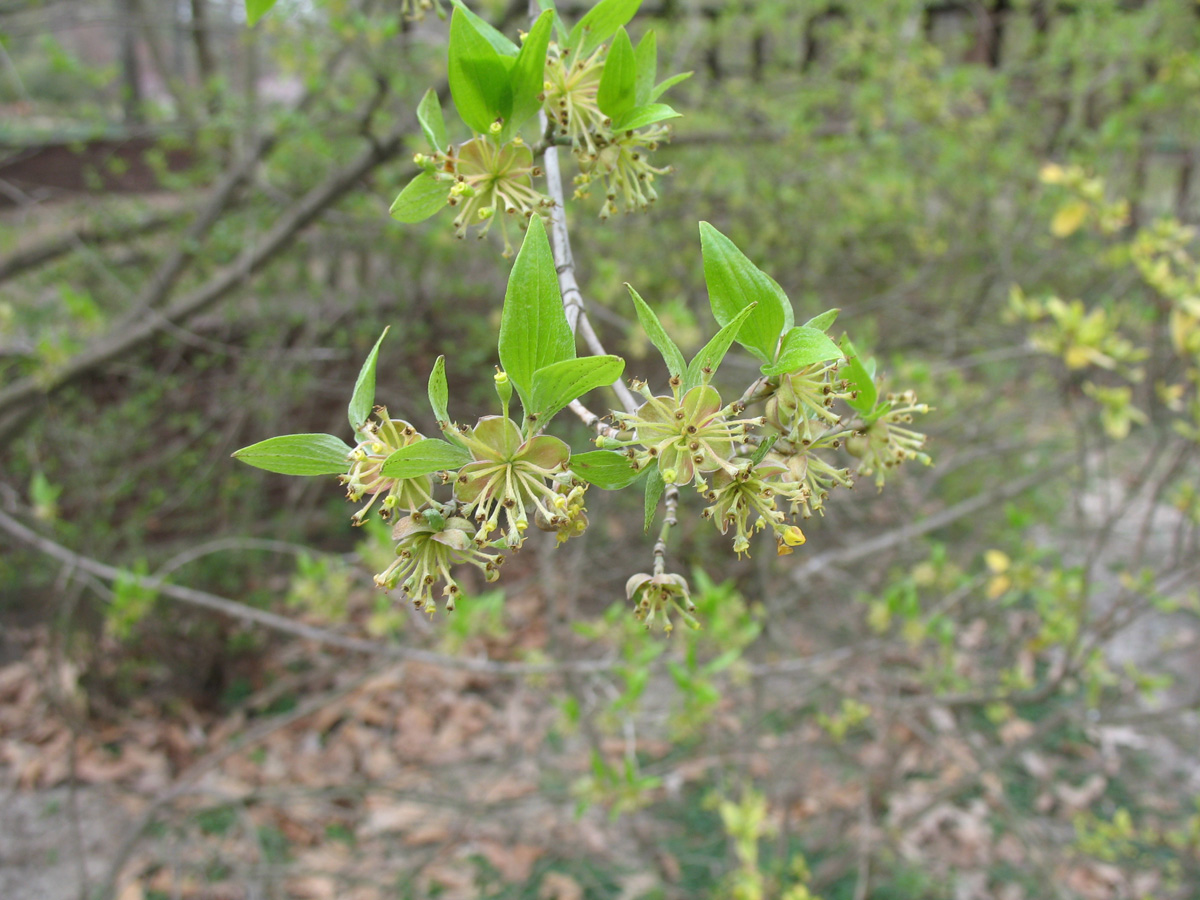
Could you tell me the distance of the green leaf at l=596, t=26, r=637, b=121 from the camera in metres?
0.81

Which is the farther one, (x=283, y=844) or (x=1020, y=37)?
(x=1020, y=37)

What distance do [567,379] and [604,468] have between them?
0.31ft

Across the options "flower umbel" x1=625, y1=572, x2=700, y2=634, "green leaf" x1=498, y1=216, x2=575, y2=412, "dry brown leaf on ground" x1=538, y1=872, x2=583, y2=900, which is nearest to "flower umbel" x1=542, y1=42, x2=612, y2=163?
"green leaf" x1=498, y1=216, x2=575, y2=412

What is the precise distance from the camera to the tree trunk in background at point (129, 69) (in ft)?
12.7

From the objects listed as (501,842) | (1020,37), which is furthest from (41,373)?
(1020,37)

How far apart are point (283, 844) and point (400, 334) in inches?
114

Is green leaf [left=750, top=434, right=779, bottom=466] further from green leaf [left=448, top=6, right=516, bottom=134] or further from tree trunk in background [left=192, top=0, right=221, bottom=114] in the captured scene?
tree trunk in background [left=192, top=0, right=221, bottom=114]

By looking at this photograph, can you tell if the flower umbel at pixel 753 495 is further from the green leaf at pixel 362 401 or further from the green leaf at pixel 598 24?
the green leaf at pixel 598 24

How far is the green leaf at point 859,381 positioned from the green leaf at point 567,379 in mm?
277

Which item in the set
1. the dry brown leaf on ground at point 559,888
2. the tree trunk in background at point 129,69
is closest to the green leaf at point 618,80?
the dry brown leaf on ground at point 559,888

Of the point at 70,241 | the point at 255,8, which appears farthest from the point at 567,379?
the point at 70,241

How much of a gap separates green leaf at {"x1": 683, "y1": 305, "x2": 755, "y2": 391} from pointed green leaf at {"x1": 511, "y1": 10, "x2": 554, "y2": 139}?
1.10 ft

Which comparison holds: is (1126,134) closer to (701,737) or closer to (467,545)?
(701,737)

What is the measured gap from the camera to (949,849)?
11.5 ft
